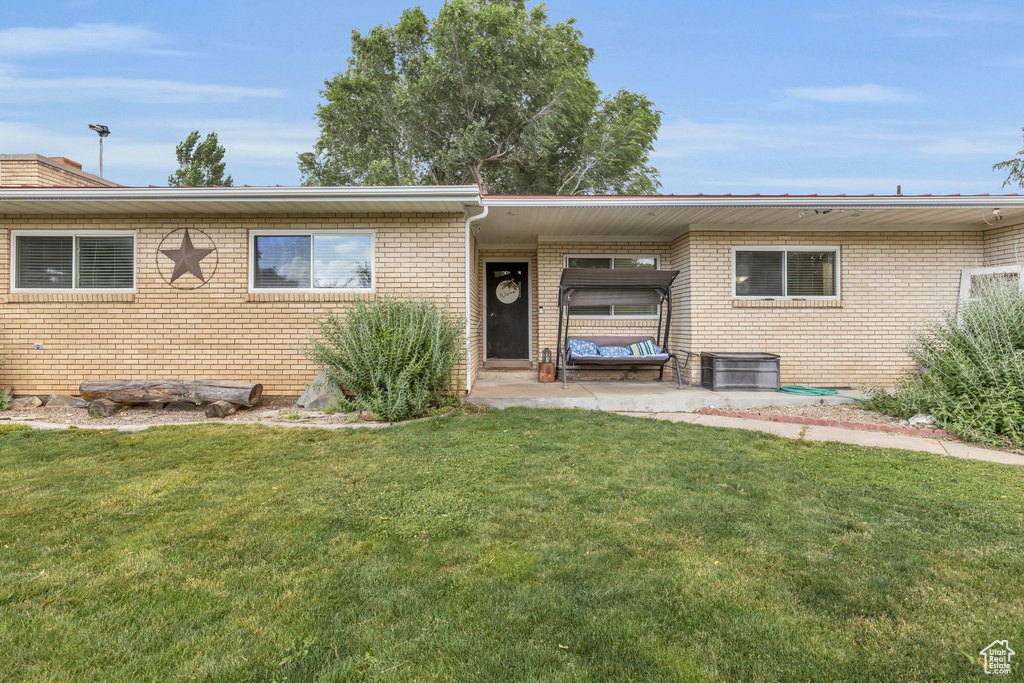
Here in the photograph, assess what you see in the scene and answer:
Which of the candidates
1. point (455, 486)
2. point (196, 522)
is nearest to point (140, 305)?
point (196, 522)

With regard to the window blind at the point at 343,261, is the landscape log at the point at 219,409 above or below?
below

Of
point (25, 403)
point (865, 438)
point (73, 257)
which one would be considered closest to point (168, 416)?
point (25, 403)

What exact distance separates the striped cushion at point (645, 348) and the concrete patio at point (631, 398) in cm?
95

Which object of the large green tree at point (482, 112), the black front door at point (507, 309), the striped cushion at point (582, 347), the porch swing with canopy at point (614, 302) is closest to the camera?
the porch swing with canopy at point (614, 302)

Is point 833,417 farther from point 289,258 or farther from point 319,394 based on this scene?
point 289,258

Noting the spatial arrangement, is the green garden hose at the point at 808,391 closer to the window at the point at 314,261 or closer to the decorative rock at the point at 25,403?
the window at the point at 314,261

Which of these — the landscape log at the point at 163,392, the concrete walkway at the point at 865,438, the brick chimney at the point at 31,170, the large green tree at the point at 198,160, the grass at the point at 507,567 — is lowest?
the grass at the point at 507,567

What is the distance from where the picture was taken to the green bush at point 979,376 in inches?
192

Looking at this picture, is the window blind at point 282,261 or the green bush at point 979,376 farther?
the window blind at point 282,261

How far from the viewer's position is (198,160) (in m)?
21.6

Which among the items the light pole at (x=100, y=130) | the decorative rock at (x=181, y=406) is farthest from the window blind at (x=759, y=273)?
the light pole at (x=100, y=130)

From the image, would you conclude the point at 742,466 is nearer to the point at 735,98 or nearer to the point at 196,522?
the point at 196,522

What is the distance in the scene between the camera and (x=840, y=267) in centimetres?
816

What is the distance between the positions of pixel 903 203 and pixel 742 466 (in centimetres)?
520
